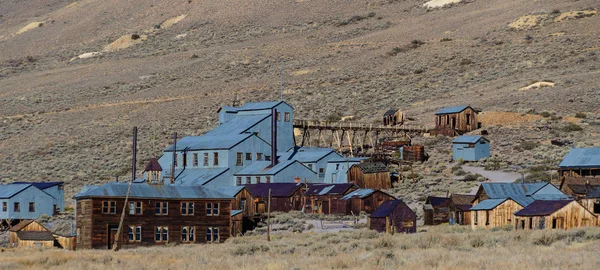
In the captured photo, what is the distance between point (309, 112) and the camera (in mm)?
109625

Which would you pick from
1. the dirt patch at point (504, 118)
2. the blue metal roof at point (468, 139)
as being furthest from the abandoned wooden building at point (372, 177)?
the dirt patch at point (504, 118)

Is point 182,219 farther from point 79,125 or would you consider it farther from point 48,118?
point 48,118

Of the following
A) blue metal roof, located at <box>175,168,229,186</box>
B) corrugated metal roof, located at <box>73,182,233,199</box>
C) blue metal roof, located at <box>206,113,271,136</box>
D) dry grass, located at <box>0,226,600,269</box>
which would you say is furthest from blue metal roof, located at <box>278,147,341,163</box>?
dry grass, located at <box>0,226,600,269</box>

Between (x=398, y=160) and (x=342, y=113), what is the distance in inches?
1236

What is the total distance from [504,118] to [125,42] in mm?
94469

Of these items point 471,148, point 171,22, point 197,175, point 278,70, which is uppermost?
point 171,22

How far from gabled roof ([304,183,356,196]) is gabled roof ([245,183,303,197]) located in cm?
100

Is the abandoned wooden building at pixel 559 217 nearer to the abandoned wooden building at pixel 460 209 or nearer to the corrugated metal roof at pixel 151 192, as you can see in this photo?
the abandoned wooden building at pixel 460 209

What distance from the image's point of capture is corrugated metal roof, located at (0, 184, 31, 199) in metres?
68.7

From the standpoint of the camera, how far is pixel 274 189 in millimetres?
68062

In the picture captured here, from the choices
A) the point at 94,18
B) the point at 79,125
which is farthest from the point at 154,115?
the point at 94,18

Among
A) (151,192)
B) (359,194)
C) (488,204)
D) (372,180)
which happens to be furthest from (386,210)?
(372,180)

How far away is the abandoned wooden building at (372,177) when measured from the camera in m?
70.9

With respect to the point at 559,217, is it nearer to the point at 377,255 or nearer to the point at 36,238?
the point at 377,255
